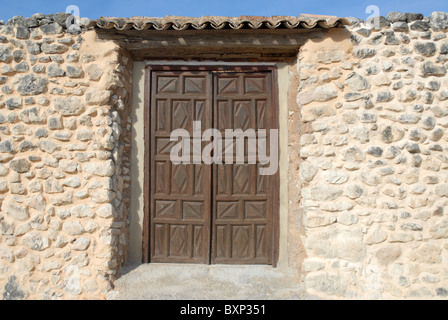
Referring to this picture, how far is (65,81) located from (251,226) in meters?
2.73

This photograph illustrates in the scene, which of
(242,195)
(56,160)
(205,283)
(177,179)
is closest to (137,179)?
(177,179)

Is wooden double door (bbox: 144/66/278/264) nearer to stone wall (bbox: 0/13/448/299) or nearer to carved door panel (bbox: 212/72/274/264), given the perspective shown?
carved door panel (bbox: 212/72/274/264)

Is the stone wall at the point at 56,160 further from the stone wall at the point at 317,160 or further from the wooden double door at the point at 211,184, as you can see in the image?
the wooden double door at the point at 211,184

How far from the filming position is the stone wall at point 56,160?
3113mm

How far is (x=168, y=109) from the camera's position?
12.1 ft

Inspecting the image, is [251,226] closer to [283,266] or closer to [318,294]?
[283,266]

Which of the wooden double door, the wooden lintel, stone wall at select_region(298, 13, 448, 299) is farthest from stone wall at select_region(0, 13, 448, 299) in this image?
the wooden double door

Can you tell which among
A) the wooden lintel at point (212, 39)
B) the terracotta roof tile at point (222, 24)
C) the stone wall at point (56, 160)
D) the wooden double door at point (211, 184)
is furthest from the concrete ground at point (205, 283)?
the terracotta roof tile at point (222, 24)

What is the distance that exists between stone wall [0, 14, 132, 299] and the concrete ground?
0.98 ft

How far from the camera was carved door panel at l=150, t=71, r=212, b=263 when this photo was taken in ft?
12.0

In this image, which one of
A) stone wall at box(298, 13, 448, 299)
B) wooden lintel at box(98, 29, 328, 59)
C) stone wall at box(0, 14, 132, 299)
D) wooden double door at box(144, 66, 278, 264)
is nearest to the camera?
stone wall at box(298, 13, 448, 299)

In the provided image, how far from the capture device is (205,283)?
3242 millimetres

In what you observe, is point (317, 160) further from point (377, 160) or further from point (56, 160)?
point (56, 160)

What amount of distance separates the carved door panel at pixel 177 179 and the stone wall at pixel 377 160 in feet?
4.08
